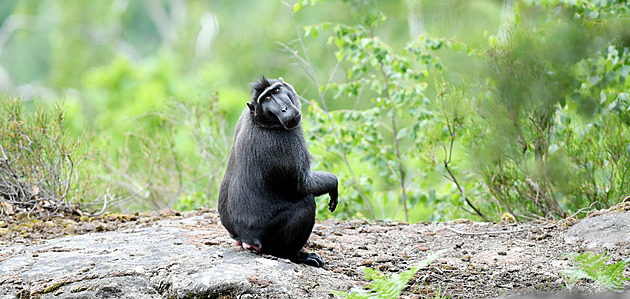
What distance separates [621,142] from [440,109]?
184 cm

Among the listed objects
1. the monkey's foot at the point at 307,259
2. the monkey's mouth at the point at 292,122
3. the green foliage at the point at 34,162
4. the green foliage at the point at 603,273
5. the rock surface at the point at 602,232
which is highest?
the rock surface at the point at 602,232

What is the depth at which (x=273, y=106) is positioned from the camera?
4.81 meters

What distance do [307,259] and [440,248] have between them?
131 centimetres

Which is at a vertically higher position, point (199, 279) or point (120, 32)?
point (120, 32)

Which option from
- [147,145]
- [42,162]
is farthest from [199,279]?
[147,145]

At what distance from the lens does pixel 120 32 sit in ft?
123

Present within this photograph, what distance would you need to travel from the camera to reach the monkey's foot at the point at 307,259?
494cm

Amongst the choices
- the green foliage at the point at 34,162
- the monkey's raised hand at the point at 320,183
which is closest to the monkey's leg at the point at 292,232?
the monkey's raised hand at the point at 320,183

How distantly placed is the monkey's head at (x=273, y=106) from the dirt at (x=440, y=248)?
1.06 metres

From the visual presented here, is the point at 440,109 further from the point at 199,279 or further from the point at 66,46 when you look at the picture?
the point at 66,46

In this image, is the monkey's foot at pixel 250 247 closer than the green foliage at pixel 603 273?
No

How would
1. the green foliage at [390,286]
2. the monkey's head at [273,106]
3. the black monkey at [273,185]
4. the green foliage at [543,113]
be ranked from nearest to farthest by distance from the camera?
the green foliage at [390,286] < the monkey's head at [273,106] < the black monkey at [273,185] < the green foliage at [543,113]

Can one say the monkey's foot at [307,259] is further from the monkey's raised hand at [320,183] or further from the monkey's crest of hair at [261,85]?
the monkey's crest of hair at [261,85]

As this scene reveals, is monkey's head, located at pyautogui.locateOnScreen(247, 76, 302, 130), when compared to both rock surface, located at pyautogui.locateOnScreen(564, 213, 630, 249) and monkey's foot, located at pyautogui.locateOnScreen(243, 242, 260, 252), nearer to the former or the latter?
monkey's foot, located at pyautogui.locateOnScreen(243, 242, 260, 252)
